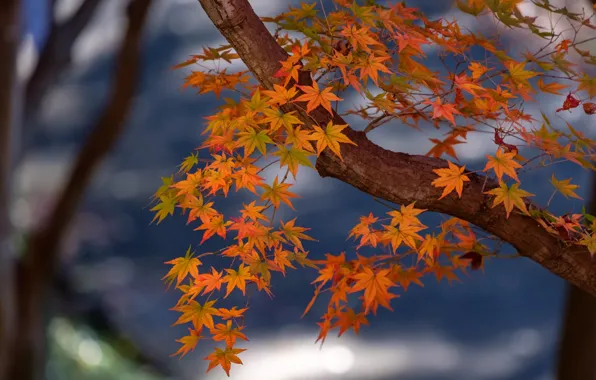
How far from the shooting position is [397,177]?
1115mm

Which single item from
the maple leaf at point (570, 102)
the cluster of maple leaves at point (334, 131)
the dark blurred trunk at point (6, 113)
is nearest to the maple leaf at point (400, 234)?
the cluster of maple leaves at point (334, 131)

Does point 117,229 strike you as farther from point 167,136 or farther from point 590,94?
point 590,94

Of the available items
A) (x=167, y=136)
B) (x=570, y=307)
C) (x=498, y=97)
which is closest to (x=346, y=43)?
(x=498, y=97)

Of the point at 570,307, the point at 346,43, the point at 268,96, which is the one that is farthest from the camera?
the point at 570,307

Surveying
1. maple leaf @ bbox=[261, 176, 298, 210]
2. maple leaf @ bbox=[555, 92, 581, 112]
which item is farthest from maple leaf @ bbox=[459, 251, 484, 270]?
maple leaf @ bbox=[261, 176, 298, 210]

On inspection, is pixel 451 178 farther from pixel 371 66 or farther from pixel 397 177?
pixel 371 66

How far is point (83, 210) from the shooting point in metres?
3.73

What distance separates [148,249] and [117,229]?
9.0 inches

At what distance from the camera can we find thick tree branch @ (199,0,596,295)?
3.42 ft

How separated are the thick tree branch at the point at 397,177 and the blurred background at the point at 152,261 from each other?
1.22 metres

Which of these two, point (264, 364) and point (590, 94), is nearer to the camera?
point (590, 94)

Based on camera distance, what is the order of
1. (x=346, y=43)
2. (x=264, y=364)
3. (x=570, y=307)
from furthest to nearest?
(x=264, y=364), (x=570, y=307), (x=346, y=43)

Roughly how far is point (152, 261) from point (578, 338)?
2.29 m

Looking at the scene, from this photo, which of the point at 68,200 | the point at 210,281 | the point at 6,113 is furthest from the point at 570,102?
the point at 68,200
